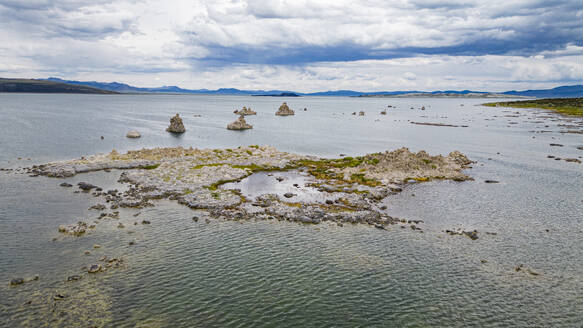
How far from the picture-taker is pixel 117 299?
23594 mm

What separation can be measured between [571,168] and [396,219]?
51375mm

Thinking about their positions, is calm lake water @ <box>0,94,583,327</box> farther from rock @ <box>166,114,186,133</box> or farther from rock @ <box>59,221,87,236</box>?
rock @ <box>166,114,186,133</box>

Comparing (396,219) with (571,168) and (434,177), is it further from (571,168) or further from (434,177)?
(571,168)

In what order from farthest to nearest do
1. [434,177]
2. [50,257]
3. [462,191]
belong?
[434,177]
[462,191]
[50,257]

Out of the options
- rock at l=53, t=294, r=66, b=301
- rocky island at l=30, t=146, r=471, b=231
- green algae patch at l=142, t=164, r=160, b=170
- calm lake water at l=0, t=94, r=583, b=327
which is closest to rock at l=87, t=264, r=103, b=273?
calm lake water at l=0, t=94, r=583, b=327

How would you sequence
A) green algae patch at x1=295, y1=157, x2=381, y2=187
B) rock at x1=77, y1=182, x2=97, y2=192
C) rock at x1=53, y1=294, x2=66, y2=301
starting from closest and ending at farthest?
rock at x1=53, y1=294, x2=66, y2=301 < rock at x1=77, y1=182, x2=97, y2=192 < green algae patch at x1=295, y1=157, x2=381, y2=187

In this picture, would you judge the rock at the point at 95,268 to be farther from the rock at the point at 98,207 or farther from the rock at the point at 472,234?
the rock at the point at 472,234

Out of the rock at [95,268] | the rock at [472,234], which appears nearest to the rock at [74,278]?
the rock at [95,268]

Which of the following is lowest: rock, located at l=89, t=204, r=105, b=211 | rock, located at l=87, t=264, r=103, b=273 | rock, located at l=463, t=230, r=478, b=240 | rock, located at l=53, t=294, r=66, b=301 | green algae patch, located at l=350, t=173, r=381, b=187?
rock, located at l=53, t=294, r=66, b=301

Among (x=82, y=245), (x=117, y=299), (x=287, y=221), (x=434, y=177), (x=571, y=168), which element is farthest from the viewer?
(x=571, y=168)

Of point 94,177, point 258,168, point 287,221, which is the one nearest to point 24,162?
point 94,177

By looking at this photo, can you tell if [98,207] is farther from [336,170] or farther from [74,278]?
[336,170]

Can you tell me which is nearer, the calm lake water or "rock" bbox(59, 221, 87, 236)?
the calm lake water

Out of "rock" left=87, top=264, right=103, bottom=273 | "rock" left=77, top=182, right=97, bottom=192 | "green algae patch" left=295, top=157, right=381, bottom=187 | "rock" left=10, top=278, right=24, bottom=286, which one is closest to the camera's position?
"rock" left=10, top=278, right=24, bottom=286
